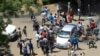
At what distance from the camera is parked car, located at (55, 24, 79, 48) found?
93.0 ft

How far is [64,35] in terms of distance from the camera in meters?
29.0

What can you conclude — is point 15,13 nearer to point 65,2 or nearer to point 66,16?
point 66,16

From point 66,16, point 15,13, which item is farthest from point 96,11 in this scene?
point 15,13

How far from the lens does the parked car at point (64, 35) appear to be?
28355 millimetres

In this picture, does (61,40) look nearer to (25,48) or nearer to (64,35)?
(64,35)

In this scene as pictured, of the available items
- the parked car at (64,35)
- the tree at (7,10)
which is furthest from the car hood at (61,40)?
the tree at (7,10)

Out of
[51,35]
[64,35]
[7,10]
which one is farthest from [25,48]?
[7,10]

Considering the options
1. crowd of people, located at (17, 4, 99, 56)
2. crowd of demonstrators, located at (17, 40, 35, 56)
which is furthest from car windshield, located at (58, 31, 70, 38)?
crowd of demonstrators, located at (17, 40, 35, 56)

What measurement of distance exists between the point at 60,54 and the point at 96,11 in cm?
1163

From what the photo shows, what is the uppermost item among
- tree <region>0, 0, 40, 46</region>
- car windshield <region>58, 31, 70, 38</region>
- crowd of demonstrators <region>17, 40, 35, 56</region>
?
tree <region>0, 0, 40, 46</region>

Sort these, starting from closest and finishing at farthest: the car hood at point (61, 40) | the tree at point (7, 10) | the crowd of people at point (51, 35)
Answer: the tree at point (7, 10) → the crowd of people at point (51, 35) → the car hood at point (61, 40)

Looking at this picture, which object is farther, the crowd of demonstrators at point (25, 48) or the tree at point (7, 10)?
the crowd of demonstrators at point (25, 48)

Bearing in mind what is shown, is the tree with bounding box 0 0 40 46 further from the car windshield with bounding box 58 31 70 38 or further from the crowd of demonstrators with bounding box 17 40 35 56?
the car windshield with bounding box 58 31 70 38

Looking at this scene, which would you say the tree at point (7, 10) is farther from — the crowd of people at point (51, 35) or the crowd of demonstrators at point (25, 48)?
the crowd of people at point (51, 35)
